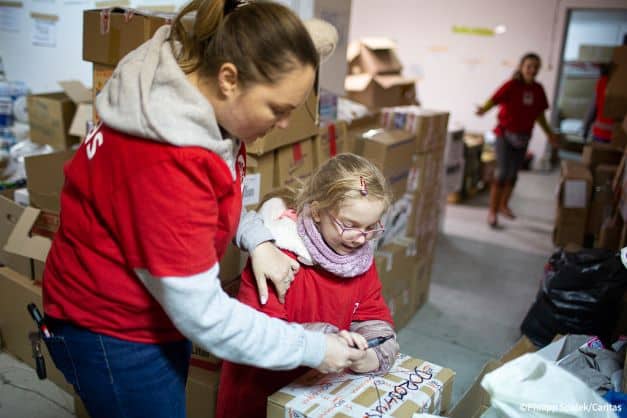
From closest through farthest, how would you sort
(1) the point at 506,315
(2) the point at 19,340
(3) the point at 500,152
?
(2) the point at 19,340
(1) the point at 506,315
(3) the point at 500,152

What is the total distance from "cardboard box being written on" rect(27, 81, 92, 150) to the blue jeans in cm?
190

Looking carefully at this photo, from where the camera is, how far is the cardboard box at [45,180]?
2.10m

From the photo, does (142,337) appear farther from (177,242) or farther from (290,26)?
(290,26)

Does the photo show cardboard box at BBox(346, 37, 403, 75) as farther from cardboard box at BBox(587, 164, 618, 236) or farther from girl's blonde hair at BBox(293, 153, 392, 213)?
girl's blonde hair at BBox(293, 153, 392, 213)

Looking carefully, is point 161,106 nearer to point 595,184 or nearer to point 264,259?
point 264,259

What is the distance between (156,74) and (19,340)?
6.05ft

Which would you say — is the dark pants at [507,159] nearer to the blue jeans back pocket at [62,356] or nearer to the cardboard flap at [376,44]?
the cardboard flap at [376,44]

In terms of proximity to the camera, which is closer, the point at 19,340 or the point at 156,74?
the point at 156,74

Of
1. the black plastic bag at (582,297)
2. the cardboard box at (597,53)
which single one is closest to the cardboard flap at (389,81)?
the black plastic bag at (582,297)

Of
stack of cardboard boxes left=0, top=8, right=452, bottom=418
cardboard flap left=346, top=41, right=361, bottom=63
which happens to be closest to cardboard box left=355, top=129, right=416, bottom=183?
stack of cardboard boxes left=0, top=8, right=452, bottom=418

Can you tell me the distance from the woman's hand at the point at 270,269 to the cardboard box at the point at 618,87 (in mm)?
3746

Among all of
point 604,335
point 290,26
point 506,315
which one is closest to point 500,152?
point 506,315

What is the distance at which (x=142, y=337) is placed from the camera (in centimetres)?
95

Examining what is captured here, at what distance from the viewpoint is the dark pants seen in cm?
459
